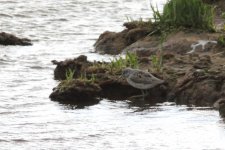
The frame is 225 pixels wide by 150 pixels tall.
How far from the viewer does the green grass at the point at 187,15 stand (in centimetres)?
1582

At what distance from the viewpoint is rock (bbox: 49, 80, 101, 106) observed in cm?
1294

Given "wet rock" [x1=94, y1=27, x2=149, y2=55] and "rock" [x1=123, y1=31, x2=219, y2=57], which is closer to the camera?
"rock" [x1=123, y1=31, x2=219, y2=57]

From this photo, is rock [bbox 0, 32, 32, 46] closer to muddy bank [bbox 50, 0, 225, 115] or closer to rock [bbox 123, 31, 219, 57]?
rock [bbox 123, 31, 219, 57]

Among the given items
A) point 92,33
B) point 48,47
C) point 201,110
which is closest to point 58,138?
point 201,110

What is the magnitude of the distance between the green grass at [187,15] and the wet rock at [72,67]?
7.17 feet

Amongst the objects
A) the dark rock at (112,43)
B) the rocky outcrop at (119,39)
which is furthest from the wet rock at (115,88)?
the dark rock at (112,43)

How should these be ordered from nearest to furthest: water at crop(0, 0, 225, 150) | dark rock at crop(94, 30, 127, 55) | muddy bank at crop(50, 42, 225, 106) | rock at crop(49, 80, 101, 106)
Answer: water at crop(0, 0, 225, 150), muddy bank at crop(50, 42, 225, 106), rock at crop(49, 80, 101, 106), dark rock at crop(94, 30, 127, 55)

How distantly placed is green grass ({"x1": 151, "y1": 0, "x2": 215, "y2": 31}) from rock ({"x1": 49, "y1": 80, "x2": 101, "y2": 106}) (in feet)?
11.4

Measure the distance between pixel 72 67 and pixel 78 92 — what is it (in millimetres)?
1560

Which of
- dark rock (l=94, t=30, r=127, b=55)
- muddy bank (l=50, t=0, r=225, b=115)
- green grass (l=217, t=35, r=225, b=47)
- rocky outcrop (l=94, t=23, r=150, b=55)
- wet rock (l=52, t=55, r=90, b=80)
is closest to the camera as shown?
muddy bank (l=50, t=0, r=225, b=115)

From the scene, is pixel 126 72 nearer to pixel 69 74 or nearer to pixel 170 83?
pixel 170 83

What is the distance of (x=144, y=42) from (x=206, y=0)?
4840mm

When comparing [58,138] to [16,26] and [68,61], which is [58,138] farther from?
[16,26]

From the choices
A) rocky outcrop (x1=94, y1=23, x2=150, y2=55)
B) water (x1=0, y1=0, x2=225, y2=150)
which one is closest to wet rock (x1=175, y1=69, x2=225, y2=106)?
water (x1=0, y1=0, x2=225, y2=150)
